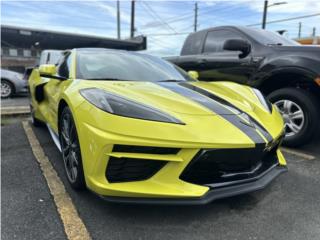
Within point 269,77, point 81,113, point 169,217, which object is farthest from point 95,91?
point 269,77

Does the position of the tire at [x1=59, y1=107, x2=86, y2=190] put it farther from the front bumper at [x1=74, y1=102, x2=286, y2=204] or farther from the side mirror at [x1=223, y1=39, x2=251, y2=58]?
the side mirror at [x1=223, y1=39, x2=251, y2=58]

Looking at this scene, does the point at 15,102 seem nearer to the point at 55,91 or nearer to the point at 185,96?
the point at 55,91

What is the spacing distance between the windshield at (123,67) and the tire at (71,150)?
49 centimetres

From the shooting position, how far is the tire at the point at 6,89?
10.7m

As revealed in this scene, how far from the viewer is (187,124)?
7.23 feet

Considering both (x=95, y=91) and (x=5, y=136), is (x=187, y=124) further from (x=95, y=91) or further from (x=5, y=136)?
(x=5, y=136)

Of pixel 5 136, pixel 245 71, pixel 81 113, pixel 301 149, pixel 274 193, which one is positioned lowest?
pixel 5 136

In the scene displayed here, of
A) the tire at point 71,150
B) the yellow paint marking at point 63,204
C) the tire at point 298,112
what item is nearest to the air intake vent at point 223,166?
the yellow paint marking at point 63,204

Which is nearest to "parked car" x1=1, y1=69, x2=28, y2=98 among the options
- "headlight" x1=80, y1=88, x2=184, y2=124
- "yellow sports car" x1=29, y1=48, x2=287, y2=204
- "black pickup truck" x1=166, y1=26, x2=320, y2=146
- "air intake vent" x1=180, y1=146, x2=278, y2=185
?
"black pickup truck" x1=166, y1=26, x2=320, y2=146

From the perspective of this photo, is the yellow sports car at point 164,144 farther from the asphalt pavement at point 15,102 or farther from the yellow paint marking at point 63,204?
the asphalt pavement at point 15,102

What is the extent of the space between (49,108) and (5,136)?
143 centimetres

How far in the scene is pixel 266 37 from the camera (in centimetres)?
486

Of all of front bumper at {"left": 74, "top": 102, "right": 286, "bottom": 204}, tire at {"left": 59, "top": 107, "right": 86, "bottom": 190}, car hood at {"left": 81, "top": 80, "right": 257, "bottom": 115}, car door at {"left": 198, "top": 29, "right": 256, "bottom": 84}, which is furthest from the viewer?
car door at {"left": 198, "top": 29, "right": 256, "bottom": 84}

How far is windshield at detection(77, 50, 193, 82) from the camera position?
3207 millimetres
